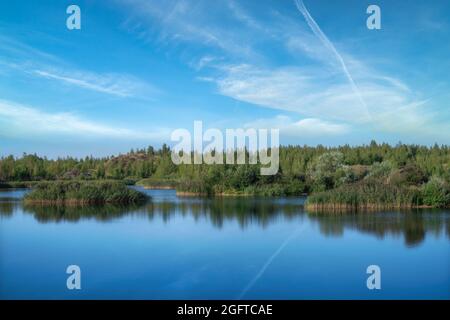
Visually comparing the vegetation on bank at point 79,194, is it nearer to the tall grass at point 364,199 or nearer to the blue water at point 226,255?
the blue water at point 226,255

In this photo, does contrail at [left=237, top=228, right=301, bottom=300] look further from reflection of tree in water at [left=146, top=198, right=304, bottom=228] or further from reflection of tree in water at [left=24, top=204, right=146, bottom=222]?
reflection of tree in water at [left=24, top=204, right=146, bottom=222]

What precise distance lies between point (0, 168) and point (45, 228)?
2347 cm

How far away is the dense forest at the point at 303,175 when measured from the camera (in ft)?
59.4

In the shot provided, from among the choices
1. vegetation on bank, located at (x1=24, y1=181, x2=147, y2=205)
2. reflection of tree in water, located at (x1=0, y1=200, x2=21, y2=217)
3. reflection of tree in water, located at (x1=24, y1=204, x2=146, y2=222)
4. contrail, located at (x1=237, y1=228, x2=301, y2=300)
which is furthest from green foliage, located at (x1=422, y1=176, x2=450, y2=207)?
reflection of tree in water, located at (x1=0, y1=200, x2=21, y2=217)

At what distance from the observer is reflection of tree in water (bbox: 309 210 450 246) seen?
39.9 ft

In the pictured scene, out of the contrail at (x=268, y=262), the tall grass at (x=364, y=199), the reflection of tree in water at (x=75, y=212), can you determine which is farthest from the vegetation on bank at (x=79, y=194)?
the contrail at (x=268, y=262)

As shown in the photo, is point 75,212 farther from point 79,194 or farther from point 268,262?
point 268,262

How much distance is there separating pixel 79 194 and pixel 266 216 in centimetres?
827

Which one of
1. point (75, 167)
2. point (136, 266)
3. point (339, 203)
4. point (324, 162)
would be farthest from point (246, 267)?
point (75, 167)

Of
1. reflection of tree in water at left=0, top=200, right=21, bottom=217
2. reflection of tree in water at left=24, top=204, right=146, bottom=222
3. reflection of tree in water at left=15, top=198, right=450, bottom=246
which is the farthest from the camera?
reflection of tree in water at left=0, top=200, right=21, bottom=217

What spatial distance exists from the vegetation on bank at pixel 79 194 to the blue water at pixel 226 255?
3.35m

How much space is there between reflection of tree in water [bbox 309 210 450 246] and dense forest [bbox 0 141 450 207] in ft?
5.58

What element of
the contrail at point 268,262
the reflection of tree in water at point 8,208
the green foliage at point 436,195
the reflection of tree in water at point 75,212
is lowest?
the contrail at point 268,262
